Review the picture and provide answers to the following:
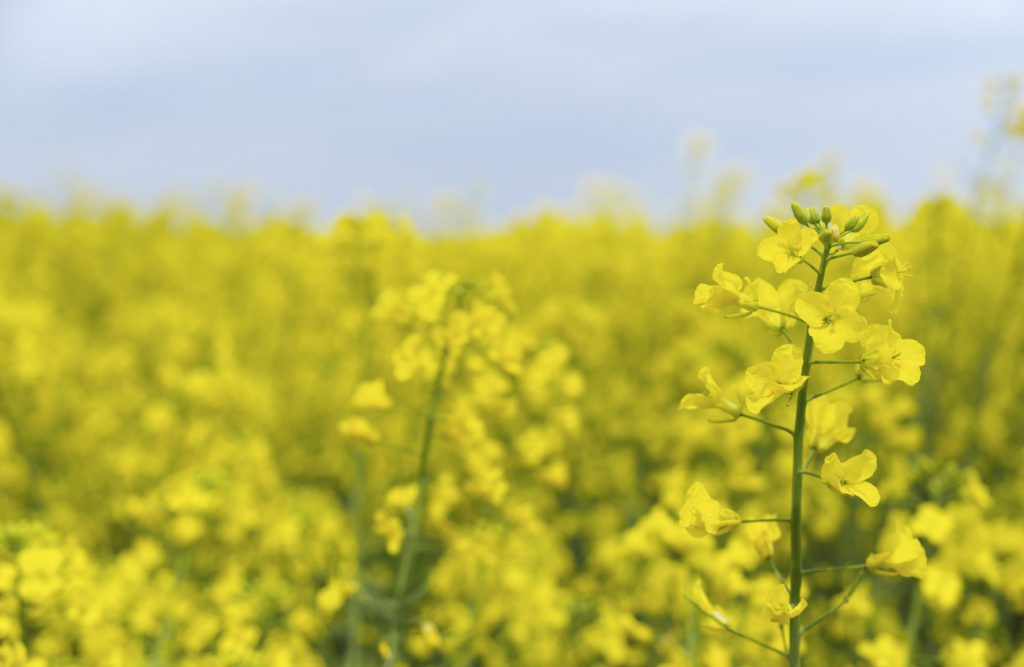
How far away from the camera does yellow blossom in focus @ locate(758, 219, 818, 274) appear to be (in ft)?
5.05

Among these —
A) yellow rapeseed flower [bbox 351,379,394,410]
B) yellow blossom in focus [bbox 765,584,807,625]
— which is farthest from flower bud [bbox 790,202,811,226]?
yellow rapeseed flower [bbox 351,379,394,410]

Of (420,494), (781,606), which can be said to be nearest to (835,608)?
(781,606)

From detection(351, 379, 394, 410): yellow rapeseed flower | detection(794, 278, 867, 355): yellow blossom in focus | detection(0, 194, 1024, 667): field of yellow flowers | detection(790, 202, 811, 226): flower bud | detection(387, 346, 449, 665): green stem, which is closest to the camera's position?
detection(794, 278, 867, 355): yellow blossom in focus

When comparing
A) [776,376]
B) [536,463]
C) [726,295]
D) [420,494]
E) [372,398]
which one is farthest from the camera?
[536,463]

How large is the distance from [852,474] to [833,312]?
282 millimetres

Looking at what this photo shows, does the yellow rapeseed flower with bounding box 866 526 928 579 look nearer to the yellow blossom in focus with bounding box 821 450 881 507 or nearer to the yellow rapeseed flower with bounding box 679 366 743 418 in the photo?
the yellow blossom in focus with bounding box 821 450 881 507

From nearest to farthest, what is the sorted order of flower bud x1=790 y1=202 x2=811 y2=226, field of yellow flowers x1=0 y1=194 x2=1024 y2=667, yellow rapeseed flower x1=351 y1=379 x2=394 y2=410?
flower bud x1=790 y1=202 x2=811 y2=226, field of yellow flowers x1=0 y1=194 x2=1024 y2=667, yellow rapeseed flower x1=351 y1=379 x2=394 y2=410

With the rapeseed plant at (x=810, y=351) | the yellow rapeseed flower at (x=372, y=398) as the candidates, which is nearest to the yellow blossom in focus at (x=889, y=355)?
the rapeseed plant at (x=810, y=351)

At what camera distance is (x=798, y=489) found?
1562 millimetres

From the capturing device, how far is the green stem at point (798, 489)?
1521 mm

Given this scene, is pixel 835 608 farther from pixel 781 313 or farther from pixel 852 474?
pixel 781 313

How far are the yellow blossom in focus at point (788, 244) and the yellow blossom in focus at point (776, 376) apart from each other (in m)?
0.15

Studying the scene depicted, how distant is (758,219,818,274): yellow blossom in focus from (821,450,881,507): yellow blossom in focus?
330 mm

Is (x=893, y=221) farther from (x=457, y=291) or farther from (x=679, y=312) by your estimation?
(x=457, y=291)
